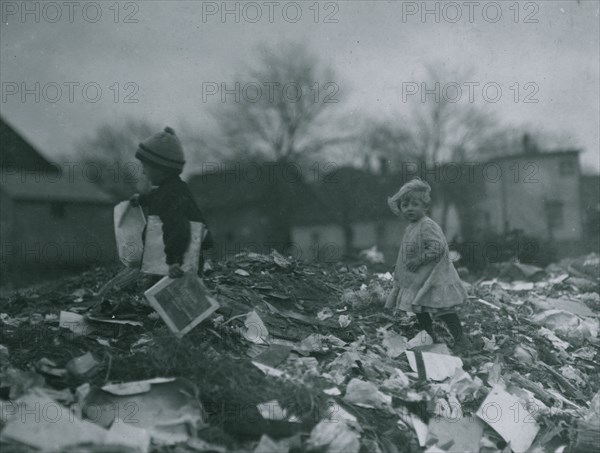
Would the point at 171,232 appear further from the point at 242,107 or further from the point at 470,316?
the point at 242,107

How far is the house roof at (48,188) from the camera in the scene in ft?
65.0

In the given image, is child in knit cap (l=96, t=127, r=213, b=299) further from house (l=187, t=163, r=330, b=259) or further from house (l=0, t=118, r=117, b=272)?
Result: house (l=187, t=163, r=330, b=259)

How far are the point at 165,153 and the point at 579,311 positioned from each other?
6.72m

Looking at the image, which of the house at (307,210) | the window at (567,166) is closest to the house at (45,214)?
the house at (307,210)

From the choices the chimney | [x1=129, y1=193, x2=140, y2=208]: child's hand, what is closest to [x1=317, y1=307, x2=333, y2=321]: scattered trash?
[x1=129, y1=193, x2=140, y2=208]: child's hand

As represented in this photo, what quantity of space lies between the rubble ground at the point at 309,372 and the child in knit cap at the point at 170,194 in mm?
719

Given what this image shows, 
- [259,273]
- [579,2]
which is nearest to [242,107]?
[579,2]

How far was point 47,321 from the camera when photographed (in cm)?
556

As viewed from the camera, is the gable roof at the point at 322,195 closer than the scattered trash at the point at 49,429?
No

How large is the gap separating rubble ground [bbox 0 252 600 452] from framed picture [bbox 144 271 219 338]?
0.56ft

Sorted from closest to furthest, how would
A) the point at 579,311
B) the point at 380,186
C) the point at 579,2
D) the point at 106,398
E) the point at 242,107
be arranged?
the point at 106,398
the point at 579,311
the point at 579,2
the point at 242,107
the point at 380,186

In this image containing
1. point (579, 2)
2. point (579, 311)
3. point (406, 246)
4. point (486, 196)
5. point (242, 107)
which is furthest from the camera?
point (486, 196)

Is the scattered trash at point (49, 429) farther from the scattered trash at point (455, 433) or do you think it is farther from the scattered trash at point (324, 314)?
the scattered trash at point (324, 314)

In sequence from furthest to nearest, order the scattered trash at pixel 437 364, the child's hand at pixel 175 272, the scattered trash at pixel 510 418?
the scattered trash at pixel 437 364 → the child's hand at pixel 175 272 → the scattered trash at pixel 510 418
